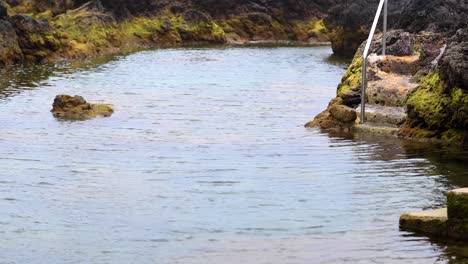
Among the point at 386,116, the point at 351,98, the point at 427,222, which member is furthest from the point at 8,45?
the point at 427,222

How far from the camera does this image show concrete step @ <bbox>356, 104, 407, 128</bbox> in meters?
20.2

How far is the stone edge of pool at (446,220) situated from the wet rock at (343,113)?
9267mm

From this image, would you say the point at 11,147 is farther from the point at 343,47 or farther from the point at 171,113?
the point at 343,47

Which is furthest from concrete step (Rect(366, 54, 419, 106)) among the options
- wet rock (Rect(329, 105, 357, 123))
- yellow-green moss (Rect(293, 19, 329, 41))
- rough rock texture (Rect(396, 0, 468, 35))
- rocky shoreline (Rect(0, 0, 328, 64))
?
yellow-green moss (Rect(293, 19, 329, 41))

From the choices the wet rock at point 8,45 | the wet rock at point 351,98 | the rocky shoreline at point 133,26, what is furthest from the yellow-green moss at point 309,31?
the wet rock at point 351,98

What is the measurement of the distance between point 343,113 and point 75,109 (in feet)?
23.0

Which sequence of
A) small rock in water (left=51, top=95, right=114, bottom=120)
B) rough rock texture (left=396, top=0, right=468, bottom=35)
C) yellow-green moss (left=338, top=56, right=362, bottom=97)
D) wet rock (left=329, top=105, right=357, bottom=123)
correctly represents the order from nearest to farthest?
wet rock (left=329, top=105, right=357, bottom=123), yellow-green moss (left=338, top=56, right=362, bottom=97), small rock in water (left=51, top=95, right=114, bottom=120), rough rock texture (left=396, top=0, right=468, bottom=35)

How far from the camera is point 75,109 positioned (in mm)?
23984

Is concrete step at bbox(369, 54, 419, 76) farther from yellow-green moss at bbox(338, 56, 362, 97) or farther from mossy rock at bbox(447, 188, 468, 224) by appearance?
mossy rock at bbox(447, 188, 468, 224)

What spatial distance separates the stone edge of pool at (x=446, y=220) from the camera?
10.7m

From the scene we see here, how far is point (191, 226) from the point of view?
12.0 m

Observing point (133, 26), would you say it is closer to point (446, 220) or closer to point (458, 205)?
point (446, 220)

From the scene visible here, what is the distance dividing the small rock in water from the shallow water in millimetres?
360

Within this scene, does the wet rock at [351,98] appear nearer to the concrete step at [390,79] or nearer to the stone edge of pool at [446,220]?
the concrete step at [390,79]
